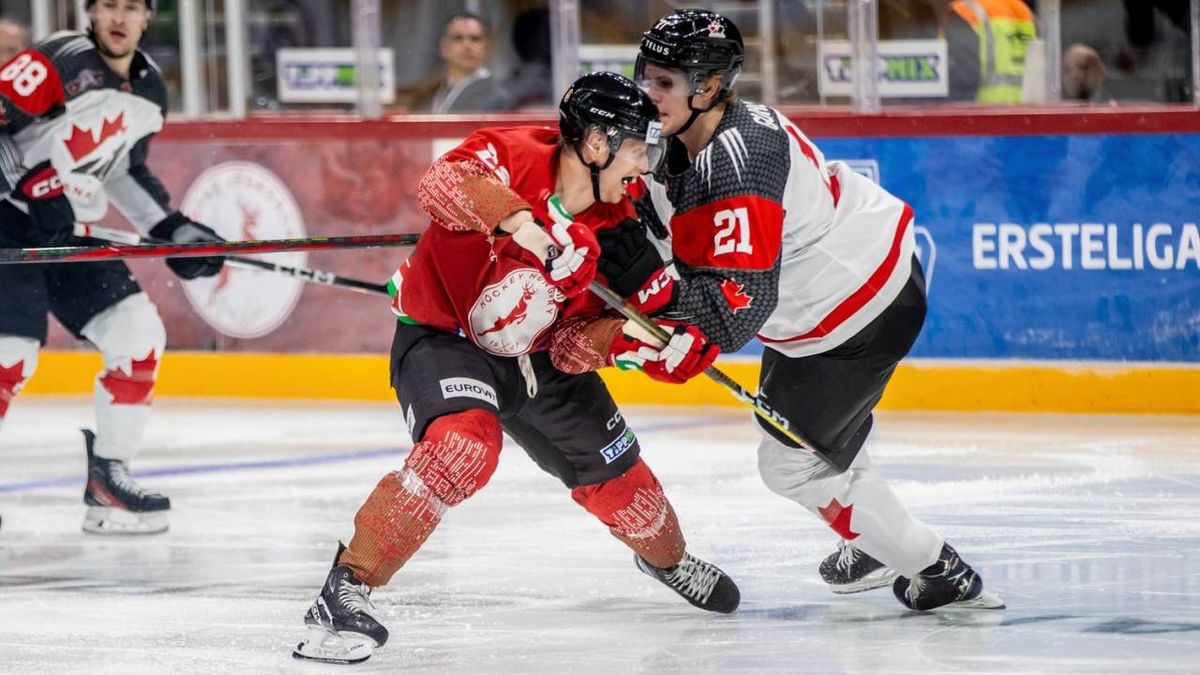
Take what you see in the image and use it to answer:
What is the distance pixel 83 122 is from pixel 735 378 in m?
2.68

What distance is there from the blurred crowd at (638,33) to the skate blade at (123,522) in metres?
2.76

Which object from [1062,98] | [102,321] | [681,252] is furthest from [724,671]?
[1062,98]

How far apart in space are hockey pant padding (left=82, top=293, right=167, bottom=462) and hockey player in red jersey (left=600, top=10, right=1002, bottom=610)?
172 cm

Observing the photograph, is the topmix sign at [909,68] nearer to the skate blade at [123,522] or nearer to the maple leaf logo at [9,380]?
the skate blade at [123,522]

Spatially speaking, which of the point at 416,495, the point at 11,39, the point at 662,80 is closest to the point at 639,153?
the point at 662,80

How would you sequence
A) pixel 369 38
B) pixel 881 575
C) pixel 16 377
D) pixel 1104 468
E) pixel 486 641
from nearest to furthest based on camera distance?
pixel 486 641, pixel 881 575, pixel 16 377, pixel 1104 468, pixel 369 38

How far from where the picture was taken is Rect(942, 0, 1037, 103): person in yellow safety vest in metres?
6.63

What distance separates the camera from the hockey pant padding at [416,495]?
331 cm

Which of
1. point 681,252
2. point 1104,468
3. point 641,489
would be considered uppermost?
point 681,252

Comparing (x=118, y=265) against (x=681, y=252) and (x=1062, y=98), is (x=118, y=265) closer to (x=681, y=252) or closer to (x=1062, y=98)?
(x=681, y=252)

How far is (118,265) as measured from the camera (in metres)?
4.92

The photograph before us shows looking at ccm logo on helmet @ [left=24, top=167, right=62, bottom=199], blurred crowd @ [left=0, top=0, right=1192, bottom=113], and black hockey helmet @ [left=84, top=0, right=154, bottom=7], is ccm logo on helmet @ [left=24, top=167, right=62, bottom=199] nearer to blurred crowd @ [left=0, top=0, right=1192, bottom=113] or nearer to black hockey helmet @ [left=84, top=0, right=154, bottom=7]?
black hockey helmet @ [left=84, top=0, right=154, bottom=7]

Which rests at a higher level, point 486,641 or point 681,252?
point 681,252

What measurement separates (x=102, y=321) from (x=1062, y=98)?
3.34 metres
